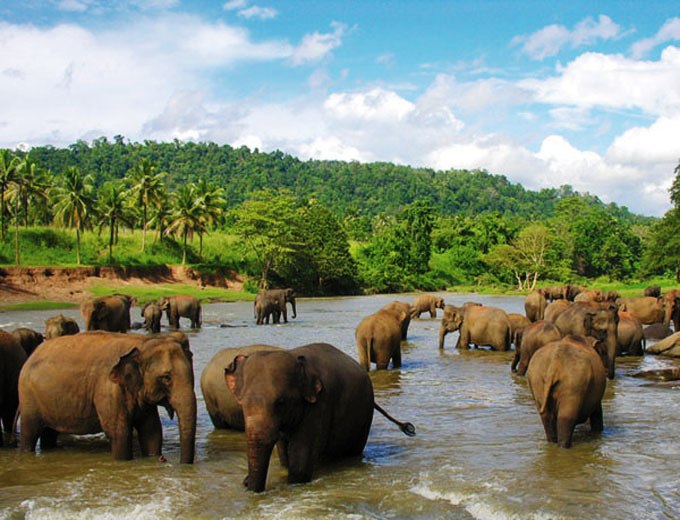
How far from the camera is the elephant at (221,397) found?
1054 cm

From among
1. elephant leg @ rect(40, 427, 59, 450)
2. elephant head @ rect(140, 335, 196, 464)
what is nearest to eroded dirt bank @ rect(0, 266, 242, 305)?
elephant leg @ rect(40, 427, 59, 450)

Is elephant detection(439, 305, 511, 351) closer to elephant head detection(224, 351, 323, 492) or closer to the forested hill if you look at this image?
elephant head detection(224, 351, 323, 492)

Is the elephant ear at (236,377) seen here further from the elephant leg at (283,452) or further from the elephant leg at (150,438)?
the elephant leg at (150,438)

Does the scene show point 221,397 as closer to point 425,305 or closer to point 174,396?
point 174,396

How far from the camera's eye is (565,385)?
930cm

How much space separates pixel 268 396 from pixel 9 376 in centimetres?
483

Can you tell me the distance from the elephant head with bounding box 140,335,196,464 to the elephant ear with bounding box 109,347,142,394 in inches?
3.2

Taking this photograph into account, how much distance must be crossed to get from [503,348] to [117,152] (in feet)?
513

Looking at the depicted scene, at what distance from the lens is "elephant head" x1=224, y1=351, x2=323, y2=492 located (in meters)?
7.04

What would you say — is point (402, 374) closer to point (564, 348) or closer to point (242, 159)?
point (564, 348)

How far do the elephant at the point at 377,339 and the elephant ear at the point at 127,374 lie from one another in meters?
8.19

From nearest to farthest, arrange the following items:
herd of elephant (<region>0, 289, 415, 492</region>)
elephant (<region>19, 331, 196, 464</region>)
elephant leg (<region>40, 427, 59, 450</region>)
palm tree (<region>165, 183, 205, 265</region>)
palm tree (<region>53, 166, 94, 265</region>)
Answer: herd of elephant (<region>0, 289, 415, 492</region>)
elephant (<region>19, 331, 196, 464</region>)
elephant leg (<region>40, 427, 59, 450</region>)
palm tree (<region>53, 166, 94, 265</region>)
palm tree (<region>165, 183, 205, 265</region>)

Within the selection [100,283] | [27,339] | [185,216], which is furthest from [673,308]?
[185,216]

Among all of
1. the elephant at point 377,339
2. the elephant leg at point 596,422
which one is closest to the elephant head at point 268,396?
the elephant leg at point 596,422
